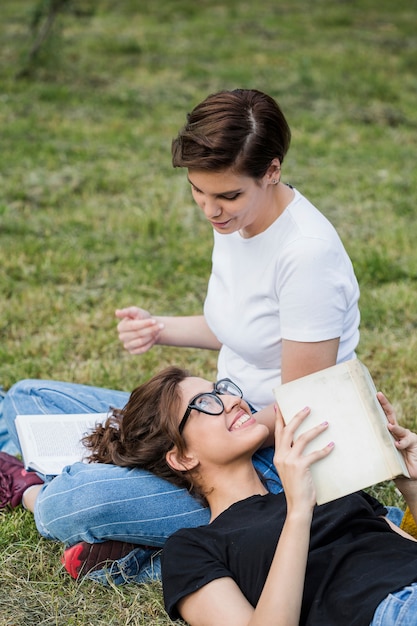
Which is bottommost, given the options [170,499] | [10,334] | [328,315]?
[10,334]

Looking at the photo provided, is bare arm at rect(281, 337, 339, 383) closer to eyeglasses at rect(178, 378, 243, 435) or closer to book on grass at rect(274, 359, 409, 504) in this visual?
eyeglasses at rect(178, 378, 243, 435)

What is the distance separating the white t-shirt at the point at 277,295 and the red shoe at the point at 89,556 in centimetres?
68

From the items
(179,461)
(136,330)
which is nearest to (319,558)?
(179,461)

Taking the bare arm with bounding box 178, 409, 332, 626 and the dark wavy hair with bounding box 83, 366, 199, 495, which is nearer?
the bare arm with bounding box 178, 409, 332, 626

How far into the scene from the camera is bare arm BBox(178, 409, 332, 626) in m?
2.06

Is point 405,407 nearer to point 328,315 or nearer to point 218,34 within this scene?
point 328,315

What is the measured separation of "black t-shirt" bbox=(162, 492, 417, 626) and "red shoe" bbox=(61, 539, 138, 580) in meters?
0.41

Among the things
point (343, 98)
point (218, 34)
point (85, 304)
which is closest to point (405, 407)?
point (85, 304)

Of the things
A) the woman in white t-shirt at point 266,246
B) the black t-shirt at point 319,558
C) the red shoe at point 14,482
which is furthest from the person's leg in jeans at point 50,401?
the black t-shirt at point 319,558

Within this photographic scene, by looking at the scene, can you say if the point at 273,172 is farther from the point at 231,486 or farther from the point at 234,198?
the point at 231,486

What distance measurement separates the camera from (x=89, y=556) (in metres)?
2.74

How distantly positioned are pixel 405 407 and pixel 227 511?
1.51 metres

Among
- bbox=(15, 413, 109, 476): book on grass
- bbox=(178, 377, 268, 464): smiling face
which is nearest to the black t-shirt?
bbox=(178, 377, 268, 464): smiling face

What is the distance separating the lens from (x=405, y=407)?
12.5 feet
